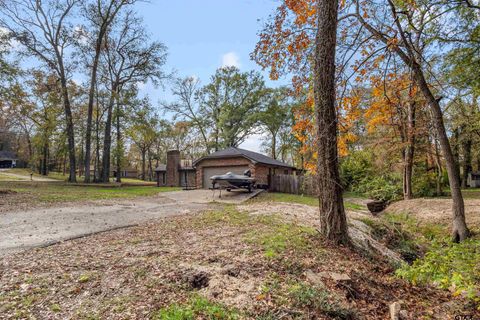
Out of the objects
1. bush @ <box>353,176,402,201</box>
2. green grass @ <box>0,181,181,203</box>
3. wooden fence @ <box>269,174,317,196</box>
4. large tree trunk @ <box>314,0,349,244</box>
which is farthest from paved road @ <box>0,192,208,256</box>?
bush @ <box>353,176,402,201</box>

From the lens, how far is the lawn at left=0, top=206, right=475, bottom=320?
2.51 m

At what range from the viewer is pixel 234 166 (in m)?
18.9

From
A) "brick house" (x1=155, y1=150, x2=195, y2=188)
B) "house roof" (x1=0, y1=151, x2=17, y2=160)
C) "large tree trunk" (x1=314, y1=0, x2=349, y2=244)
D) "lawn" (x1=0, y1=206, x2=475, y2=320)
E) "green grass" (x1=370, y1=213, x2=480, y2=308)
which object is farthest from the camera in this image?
"house roof" (x1=0, y1=151, x2=17, y2=160)

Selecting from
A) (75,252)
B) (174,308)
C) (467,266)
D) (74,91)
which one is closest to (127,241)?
(75,252)

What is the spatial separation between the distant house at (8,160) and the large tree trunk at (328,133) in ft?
194

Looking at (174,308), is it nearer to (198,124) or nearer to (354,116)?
(354,116)

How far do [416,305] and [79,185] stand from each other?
64.4 ft

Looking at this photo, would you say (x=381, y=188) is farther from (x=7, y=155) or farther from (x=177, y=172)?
(x=7, y=155)

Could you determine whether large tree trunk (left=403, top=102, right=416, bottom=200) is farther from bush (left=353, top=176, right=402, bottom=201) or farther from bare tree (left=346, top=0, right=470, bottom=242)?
bare tree (left=346, top=0, right=470, bottom=242)

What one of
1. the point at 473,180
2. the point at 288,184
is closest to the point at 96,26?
the point at 288,184

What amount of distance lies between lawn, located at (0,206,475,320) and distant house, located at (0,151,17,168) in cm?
5642

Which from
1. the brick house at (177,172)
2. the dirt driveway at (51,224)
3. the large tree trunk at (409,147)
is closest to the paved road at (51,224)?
the dirt driveway at (51,224)

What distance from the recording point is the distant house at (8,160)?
151ft

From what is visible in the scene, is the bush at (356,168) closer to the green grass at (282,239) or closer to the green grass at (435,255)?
the green grass at (435,255)
